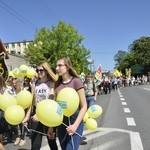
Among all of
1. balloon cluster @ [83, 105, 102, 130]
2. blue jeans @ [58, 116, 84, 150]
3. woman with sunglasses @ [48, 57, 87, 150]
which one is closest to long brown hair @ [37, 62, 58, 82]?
woman with sunglasses @ [48, 57, 87, 150]

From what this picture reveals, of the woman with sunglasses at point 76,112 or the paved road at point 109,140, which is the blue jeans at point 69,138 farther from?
the paved road at point 109,140

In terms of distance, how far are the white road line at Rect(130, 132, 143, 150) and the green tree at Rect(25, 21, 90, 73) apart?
160ft

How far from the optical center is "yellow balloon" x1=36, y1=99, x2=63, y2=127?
421 centimetres

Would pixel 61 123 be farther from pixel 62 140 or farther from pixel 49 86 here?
pixel 49 86

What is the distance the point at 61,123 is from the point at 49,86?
154 cm

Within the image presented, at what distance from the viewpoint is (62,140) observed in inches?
184

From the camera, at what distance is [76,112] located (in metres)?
4.63

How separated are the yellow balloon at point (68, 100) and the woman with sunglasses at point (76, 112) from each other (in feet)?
0.47

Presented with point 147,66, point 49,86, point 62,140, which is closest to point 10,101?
point 49,86

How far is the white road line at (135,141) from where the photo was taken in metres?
7.61

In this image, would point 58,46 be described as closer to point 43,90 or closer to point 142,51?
point 43,90

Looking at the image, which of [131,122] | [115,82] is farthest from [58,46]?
[131,122]

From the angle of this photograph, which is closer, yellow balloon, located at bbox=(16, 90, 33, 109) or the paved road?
yellow balloon, located at bbox=(16, 90, 33, 109)

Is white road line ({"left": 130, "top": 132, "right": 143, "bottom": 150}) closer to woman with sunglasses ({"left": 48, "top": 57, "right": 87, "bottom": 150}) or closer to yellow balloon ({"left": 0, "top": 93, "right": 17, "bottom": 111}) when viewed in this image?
yellow balloon ({"left": 0, "top": 93, "right": 17, "bottom": 111})
